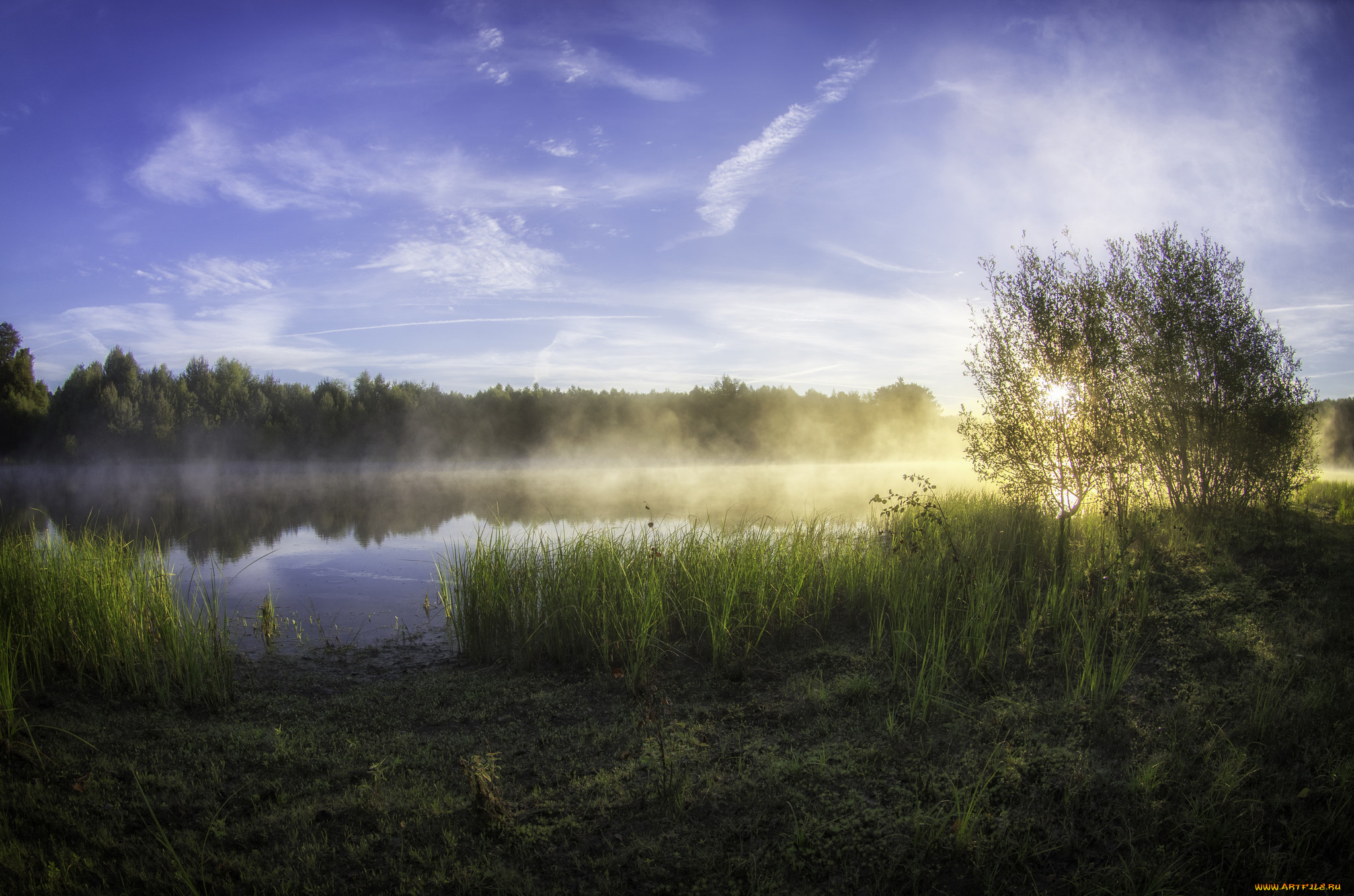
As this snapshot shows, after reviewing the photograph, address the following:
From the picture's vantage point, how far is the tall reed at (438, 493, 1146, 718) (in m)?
4.41

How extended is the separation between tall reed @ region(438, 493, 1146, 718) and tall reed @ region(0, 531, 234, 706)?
186cm

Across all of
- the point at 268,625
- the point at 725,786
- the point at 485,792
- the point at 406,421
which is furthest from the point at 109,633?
the point at 406,421

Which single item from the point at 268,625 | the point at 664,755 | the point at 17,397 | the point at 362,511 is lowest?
the point at 268,625

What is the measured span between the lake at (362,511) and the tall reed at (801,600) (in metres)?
1.23

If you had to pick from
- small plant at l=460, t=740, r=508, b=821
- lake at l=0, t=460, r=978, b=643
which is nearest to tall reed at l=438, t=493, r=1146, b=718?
lake at l=0, t=460, r=978, b=643

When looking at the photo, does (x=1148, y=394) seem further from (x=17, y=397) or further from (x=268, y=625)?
(x=17, y=397)

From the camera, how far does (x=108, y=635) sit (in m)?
4.54

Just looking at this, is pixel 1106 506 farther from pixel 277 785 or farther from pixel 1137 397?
pixel 277 785

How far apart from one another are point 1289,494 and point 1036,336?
12.8ft

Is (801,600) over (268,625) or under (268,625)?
over

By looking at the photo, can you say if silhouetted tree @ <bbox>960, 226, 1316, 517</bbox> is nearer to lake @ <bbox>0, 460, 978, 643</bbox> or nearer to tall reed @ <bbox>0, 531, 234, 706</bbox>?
lake @ <bbox>0, 460, 978, 643</bbox>

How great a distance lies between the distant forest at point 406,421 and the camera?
40.7 m

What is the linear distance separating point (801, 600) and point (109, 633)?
16.8 ft

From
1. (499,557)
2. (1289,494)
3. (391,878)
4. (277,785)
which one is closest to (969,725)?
(391,878)
